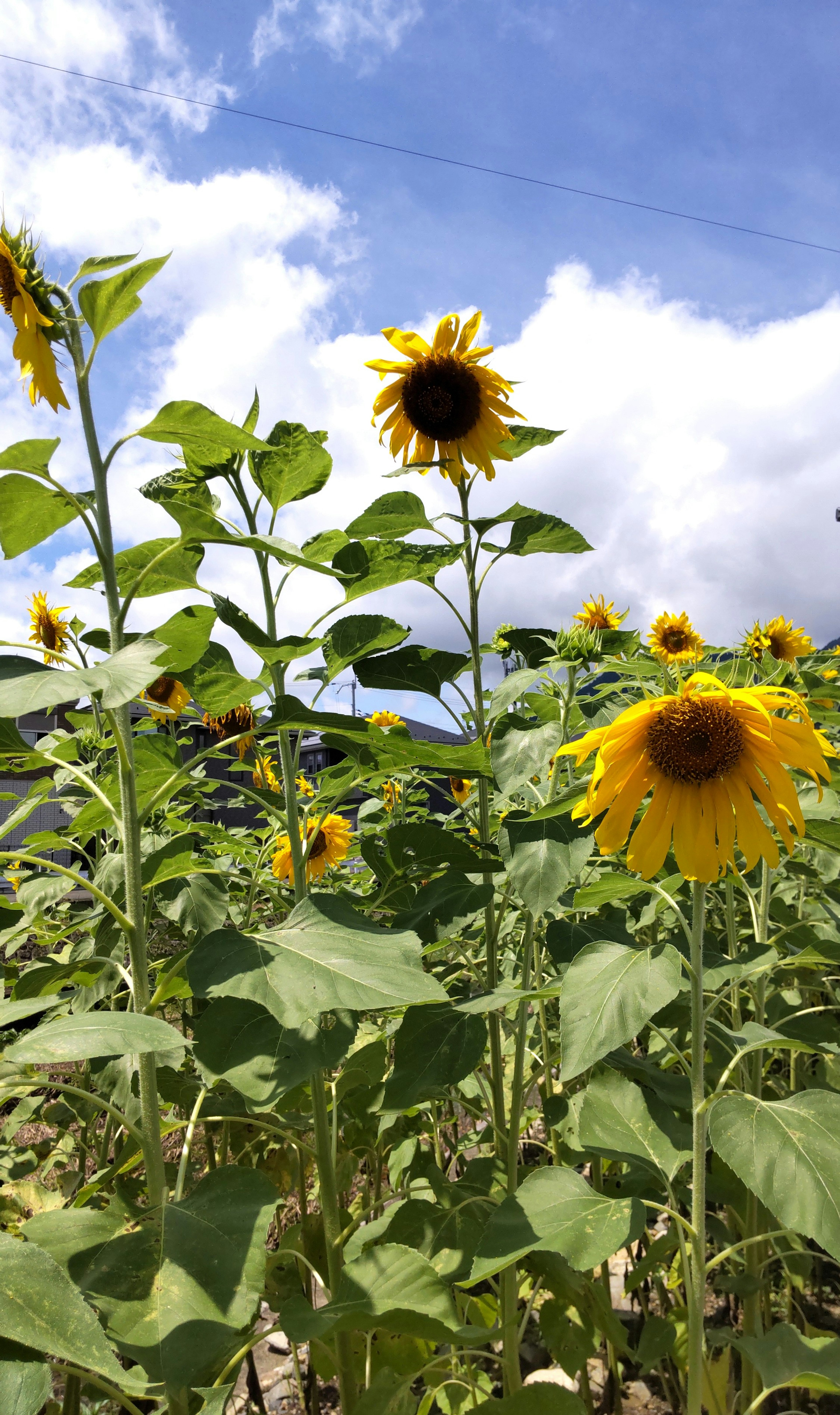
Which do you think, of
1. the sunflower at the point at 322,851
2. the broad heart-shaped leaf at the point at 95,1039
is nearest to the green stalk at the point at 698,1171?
the broad heart-shaped leaf at the point at 95,1039

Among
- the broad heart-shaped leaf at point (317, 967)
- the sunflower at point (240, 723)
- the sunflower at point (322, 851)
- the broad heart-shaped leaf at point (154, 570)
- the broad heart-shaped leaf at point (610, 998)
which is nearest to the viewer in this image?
the broad heart-shaped leaf at point (317, 967)

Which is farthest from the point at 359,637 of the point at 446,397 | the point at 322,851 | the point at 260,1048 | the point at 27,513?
the point at 322,851

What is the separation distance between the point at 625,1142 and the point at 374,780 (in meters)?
1.48

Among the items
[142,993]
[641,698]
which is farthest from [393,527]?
[142,993]

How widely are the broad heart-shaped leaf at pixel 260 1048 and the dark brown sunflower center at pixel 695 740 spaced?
0.61m

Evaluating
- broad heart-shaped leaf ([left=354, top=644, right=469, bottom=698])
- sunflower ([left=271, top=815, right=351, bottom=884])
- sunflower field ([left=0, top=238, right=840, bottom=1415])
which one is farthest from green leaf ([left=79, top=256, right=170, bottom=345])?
sunflower ([left=271, top=815, right=351, bottom=884])

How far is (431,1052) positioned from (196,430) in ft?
3.47

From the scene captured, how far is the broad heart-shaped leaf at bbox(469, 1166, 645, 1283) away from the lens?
1026mm

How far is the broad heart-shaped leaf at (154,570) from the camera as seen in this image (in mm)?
1346

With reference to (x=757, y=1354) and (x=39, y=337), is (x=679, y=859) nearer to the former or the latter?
(x=757, y=1354)

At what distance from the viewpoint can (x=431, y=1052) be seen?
1.40 m

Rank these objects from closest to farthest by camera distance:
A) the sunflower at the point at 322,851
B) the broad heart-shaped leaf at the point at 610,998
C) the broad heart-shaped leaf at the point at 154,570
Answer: the broad heart-shaped leaf at the point at 610,998 < the broad heart-shaped leaf at the point at 154,570 < the sunflower at the point at 322,851

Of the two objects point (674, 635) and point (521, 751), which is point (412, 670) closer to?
point (521, 751)

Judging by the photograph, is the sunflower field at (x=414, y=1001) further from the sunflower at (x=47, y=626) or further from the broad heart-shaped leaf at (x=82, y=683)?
the sunflower at (x=47, y=626)
